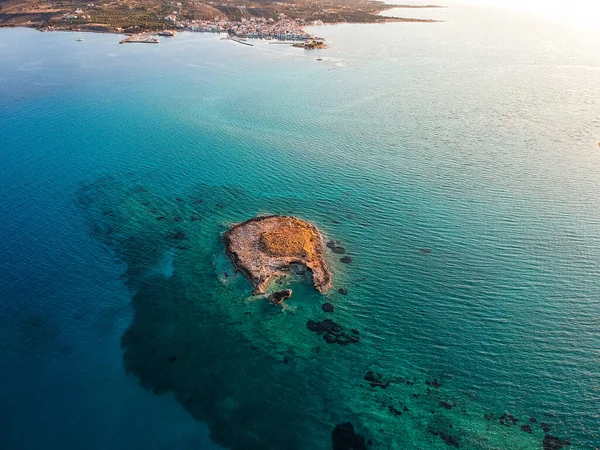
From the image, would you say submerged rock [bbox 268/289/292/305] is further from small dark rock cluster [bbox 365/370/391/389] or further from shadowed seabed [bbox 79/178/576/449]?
small dark rock cluster [bbox 365/370/391/389]

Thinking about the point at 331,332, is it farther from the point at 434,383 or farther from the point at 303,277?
the point at 434,383

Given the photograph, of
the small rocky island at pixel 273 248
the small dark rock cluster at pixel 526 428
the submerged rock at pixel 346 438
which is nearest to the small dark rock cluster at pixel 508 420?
the small dark rock cluster at pixel 526 428

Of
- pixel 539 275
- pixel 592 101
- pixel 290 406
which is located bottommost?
pixel 290 406

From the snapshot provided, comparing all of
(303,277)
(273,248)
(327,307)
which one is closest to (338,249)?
(303,277)

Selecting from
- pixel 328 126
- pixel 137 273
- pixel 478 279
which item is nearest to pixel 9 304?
pixel 137 273

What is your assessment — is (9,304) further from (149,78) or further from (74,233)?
(149,78)

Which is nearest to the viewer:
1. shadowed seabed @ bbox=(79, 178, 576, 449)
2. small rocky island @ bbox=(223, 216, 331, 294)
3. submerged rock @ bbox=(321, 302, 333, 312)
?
shadowed seabed @ bbox=(79, 178, 576, 449)

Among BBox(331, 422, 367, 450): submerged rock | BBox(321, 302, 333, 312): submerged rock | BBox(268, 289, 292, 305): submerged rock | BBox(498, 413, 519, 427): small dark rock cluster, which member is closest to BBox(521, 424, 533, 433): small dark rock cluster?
BBox(498, 413, 519, 427): small dark rock cluster
